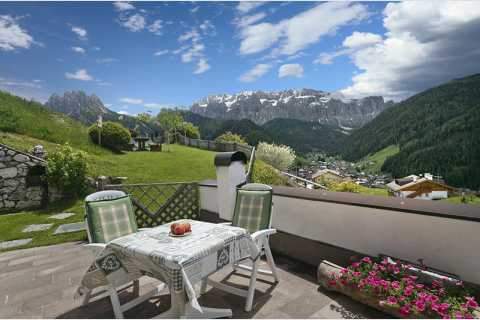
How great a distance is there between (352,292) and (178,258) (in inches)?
74.8

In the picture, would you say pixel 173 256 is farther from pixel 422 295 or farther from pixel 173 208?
pixel 173 208

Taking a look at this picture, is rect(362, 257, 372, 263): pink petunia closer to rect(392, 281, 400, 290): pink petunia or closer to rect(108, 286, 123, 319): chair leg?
rect(392, 281, 400, 290): pink petunia

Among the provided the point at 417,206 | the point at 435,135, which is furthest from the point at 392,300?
the point at 435,135

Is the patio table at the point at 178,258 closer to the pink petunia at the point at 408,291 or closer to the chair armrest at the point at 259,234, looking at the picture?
the chair armrest at the point at 259,234

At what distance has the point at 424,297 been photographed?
7.00 feet

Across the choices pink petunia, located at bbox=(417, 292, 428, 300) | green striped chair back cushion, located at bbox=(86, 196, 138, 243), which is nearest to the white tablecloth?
green striped chair back cushion, located at bbox=(86, 196, 138, 243)

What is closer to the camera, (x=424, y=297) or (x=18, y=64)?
(x=424, y=297)

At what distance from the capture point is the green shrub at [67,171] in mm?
8266

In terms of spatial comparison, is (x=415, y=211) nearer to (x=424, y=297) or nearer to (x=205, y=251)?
(x=424, y=297)

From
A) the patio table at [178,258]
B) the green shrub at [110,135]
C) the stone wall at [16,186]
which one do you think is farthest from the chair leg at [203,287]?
the green shrub at [110,135]

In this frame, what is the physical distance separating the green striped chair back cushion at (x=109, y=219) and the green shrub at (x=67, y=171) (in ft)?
→ 22.0

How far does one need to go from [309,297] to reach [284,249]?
3.87 ft

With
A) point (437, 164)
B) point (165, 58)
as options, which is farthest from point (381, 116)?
point (165, 58)

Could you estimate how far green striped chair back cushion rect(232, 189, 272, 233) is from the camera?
124 inches
